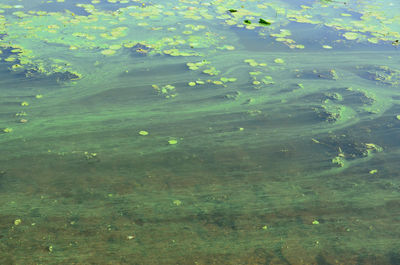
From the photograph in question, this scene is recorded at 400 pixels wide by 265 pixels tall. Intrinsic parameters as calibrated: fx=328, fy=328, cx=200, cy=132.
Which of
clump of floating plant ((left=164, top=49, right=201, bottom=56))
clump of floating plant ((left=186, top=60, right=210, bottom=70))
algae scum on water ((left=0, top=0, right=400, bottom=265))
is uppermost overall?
clump of floating plant ((left=164, top=49, right=201, bottom=56))

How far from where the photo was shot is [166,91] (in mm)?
3596

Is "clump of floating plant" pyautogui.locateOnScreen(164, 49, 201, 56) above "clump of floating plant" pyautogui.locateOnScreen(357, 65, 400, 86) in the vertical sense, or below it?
above

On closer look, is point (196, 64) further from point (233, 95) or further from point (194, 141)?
point (194, 141)

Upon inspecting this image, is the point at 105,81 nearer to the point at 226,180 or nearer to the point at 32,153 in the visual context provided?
the point at 32,153

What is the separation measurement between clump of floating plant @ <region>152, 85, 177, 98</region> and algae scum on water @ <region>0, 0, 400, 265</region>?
0.07ft

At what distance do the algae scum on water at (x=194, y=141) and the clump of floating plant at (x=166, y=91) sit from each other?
2 centimetres

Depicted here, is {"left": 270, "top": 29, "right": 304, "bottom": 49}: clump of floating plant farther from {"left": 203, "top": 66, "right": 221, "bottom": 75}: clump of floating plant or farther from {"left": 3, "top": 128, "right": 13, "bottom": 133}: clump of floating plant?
{"left": 3, "top": 128, "right": 13, "bottom": 133}: clump of floating plant

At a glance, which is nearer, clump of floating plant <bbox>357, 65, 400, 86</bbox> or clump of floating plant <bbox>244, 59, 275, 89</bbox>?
clump of floating plant <bbox>244, 59, 275, 89</bbox>

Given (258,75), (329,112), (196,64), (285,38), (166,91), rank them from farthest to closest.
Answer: (285,38), (196,64), (258,75), (166,91), (329,112)

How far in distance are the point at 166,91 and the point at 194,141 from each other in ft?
3.07

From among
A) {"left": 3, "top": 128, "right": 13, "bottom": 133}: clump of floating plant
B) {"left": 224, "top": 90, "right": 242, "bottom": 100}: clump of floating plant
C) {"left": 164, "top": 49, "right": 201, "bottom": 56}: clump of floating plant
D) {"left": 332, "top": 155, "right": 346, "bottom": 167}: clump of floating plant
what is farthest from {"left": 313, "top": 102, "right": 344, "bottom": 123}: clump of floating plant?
{"left": 3, "top": 128, "right": 13, "bottom": 133}: clump of floating plant

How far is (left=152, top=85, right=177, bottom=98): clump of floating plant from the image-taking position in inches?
139

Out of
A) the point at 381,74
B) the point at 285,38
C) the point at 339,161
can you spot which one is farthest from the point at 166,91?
the point at 381,74

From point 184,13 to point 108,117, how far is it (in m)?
3.15
